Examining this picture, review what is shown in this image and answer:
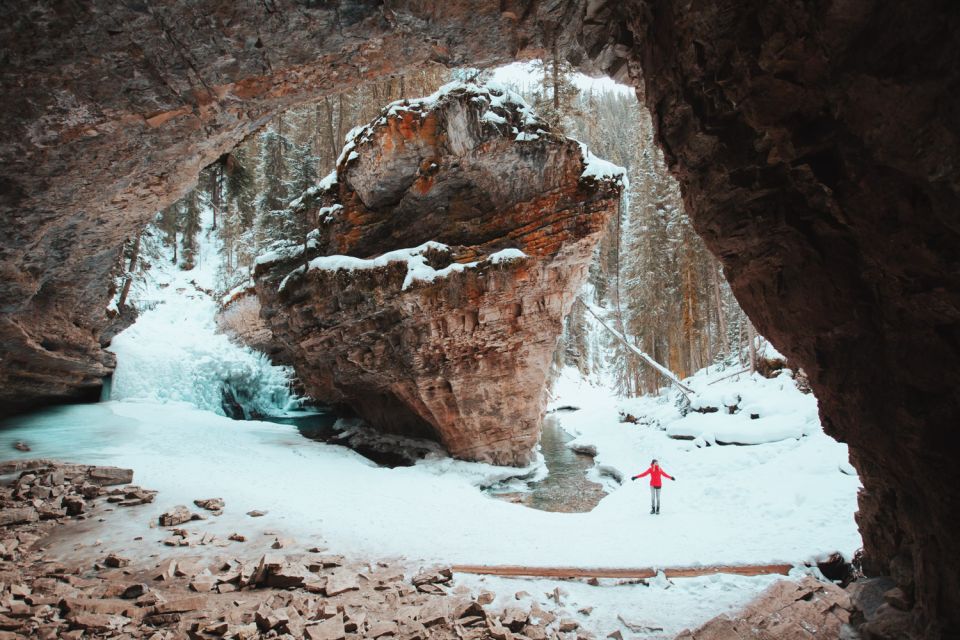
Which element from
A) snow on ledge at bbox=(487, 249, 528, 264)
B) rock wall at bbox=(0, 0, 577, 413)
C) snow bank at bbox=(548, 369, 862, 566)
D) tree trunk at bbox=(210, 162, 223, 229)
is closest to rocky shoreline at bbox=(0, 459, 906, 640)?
snow bank at bbox=(548, 369, 862, 566)

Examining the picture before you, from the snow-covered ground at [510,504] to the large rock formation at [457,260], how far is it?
9.42 feet

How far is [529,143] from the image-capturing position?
1479 cm

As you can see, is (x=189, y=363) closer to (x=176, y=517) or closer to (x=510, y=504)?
(x=176, y=517)

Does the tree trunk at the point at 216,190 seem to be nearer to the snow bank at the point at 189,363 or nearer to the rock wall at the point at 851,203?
the snow bank at the point at 189,363

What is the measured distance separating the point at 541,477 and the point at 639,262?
16.4 meters

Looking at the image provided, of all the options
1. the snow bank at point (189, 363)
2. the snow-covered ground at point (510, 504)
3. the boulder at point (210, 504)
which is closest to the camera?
the snow-covered ground at point (510, 504)

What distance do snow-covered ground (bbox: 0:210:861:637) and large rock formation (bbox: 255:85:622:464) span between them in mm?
2870

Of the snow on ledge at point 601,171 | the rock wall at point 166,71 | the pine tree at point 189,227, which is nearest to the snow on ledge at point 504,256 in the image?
the snow on ledge at point 601,171

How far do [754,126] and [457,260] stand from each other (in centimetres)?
1156

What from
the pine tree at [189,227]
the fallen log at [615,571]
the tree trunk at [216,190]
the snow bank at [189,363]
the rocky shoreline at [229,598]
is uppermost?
the tree trunk at [216,190]

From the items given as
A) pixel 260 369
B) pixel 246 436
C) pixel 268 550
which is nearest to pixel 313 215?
pixel 246 436

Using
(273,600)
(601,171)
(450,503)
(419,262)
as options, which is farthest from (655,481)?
(601,171)

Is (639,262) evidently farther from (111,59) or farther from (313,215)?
(111,59)

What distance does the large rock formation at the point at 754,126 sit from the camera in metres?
3.01
